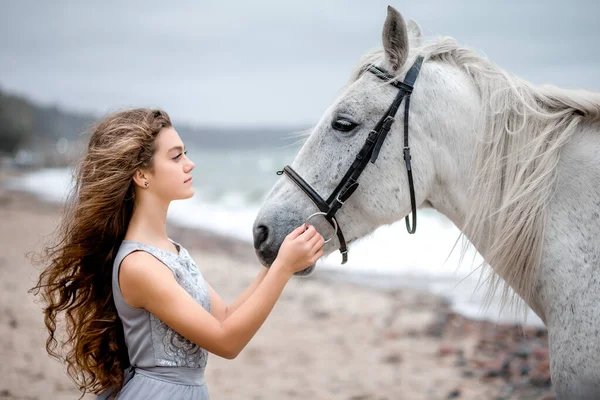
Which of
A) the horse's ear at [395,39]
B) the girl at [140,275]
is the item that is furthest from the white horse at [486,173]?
the girl at [140,275]

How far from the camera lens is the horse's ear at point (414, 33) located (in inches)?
85.6

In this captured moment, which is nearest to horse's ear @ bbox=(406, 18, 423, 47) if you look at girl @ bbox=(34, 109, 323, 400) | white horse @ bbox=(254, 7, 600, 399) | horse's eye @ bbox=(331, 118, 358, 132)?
white horse @ bbox=(254, 7, 600, 399)

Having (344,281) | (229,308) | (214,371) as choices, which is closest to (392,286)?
(344,281)

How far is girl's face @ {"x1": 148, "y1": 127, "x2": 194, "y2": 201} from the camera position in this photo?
5.98 feet

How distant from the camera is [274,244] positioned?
6.55 ft

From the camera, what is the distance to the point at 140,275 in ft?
5.45

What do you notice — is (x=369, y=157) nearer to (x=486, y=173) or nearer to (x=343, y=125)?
(x=343, y=125)

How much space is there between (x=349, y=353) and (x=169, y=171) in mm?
4194

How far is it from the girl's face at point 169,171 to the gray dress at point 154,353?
0.23 meters

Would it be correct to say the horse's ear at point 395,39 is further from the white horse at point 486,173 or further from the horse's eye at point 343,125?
the horse's eye at point 343,125

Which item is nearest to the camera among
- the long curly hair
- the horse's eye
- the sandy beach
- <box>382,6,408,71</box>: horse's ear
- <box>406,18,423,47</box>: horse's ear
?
the long curly hair

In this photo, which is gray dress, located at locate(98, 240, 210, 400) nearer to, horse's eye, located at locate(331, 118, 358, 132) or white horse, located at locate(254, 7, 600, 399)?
white horse, located at locate(254, 7, 600, 399)

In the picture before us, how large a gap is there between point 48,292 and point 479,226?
5.91 feet

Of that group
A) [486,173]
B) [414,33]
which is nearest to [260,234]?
[486,173]
